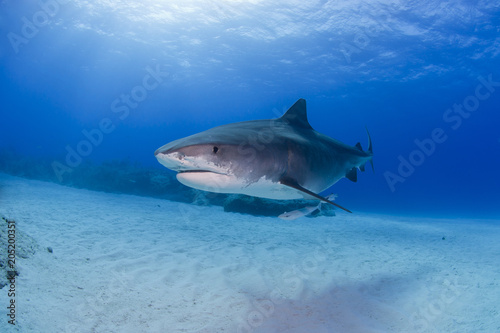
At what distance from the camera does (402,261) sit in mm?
5738

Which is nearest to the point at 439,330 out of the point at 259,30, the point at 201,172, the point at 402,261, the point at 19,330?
the point at 402,261

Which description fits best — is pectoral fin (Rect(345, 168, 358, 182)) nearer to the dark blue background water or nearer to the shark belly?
the shark belly

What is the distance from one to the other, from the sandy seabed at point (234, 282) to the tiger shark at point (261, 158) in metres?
1.56

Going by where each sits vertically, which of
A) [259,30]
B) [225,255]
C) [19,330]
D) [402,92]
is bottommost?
[19,330]

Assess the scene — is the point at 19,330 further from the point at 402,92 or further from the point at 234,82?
the point at 402,92

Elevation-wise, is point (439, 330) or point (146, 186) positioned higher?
point (146, 186)

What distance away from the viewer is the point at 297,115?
4777mm

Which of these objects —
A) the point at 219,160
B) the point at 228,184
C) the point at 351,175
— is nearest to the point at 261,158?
the point at 228,184

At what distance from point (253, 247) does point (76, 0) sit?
91.3ft
